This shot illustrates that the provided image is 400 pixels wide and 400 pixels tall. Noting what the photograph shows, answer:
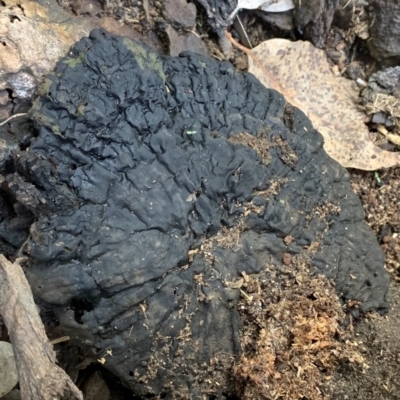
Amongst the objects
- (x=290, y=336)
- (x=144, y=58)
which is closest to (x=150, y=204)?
(x=144, y=58)

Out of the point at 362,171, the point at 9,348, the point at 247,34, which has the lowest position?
the point at 362,171

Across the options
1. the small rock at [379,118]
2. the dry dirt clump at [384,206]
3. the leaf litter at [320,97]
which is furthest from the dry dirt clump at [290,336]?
the small rock at [379,118]

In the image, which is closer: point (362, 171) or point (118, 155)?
point (118, 155)

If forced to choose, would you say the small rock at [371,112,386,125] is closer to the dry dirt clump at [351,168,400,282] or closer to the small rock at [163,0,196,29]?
the dry dirt clump at [351,168,400,282]

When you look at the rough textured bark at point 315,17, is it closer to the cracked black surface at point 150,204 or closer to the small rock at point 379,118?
the small rock at point 379,118

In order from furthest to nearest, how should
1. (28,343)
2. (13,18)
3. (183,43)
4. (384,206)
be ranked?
(384,206)
(183,43)
(13,18)
(28,343)

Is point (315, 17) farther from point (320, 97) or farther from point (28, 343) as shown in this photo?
point (28, 343)

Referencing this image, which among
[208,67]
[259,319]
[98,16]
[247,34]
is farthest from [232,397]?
[247,34]

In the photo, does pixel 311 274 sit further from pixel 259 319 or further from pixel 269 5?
pixel 269 5
